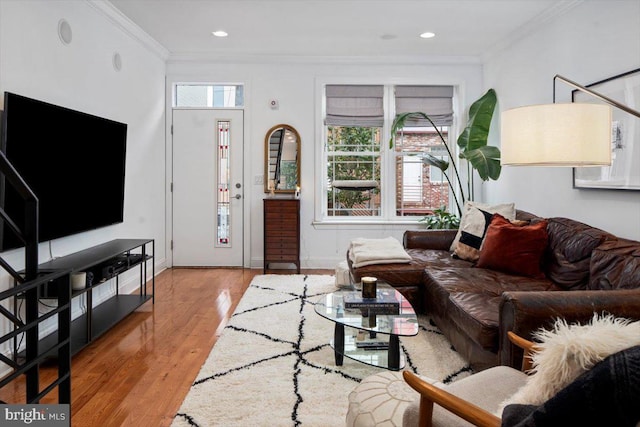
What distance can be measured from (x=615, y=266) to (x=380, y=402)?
174 centimetres

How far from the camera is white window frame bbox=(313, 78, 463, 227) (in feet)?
18.1

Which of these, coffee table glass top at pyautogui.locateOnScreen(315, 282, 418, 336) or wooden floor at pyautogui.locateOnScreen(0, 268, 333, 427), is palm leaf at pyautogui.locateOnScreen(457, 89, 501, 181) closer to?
coffee table glass top at pyautogui.locateOnScreen(315, 282, 418, 336)

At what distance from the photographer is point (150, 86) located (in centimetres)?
492

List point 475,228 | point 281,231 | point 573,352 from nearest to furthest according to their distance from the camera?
point 573,352 → point 475,228 → point 281,231

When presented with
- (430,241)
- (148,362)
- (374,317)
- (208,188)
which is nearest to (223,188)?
(208,188)

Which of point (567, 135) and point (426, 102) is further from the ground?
point (426, 102)

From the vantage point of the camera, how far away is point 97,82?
3.70 meters

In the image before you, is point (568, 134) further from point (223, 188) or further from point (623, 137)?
point (223, 188)

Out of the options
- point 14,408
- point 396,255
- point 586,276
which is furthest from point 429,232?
point 14,408

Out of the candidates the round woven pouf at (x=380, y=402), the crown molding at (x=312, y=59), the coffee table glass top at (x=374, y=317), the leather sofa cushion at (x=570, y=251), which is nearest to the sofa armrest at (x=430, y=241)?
the leather sofa cushion at (x=570, y=251)

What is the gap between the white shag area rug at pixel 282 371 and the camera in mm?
2092

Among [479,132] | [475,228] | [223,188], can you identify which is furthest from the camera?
[223,188]

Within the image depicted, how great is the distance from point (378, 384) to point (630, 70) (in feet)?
9.16

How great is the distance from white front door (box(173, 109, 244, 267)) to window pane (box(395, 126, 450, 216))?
203cm
